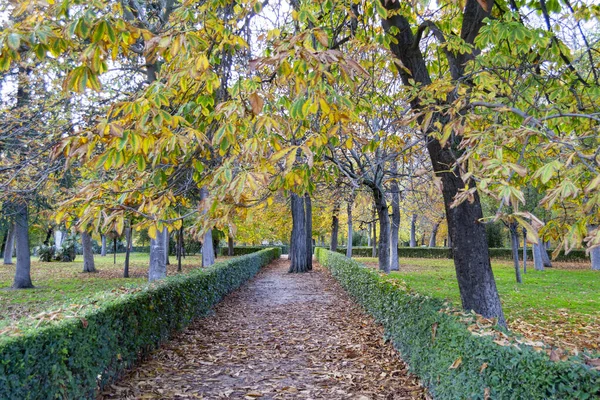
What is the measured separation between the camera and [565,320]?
8.07m

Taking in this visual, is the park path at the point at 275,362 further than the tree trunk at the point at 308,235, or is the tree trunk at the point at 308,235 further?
the tree trunk at the point at 308,235

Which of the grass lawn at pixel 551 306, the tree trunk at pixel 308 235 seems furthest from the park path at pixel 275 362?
the tree trunk at pixel 308 235

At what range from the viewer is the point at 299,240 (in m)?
20.0

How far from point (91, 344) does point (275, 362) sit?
2.57m

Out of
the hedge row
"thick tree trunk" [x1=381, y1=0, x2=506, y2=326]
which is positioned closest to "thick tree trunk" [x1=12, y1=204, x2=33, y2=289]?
"thick tree trunk" [x1=381, y1=0, x2=506, y2=326]

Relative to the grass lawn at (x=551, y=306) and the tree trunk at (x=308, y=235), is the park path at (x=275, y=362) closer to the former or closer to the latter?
the grass lawn at (x=551, y=306)

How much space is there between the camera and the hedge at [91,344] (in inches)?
117

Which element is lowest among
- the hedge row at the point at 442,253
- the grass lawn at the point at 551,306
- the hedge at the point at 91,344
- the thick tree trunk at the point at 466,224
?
the hedge row at the point at 442,253

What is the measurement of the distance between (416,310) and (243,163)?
2709 millimetres

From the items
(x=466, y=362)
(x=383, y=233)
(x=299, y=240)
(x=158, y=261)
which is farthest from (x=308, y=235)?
(x=466, y=362)

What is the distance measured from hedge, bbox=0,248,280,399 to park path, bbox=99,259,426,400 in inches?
10.9

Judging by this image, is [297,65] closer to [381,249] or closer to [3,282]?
[381,249]

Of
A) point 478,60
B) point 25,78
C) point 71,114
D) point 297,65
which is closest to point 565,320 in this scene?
point 478,60

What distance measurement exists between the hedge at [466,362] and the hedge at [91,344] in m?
3.14
